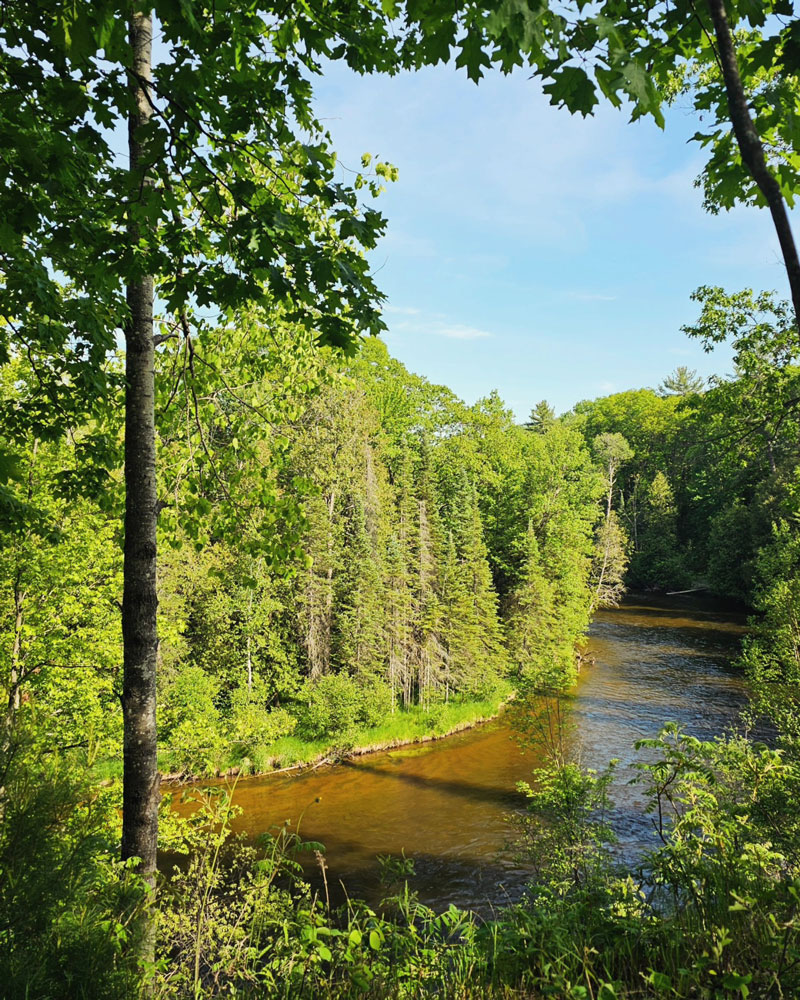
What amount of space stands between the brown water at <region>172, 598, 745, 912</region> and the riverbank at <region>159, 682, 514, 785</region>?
0.48 metres

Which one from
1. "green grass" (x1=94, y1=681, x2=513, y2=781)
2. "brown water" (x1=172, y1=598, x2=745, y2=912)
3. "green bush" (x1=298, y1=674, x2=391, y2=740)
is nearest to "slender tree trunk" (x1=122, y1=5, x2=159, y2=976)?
"brown water" (x1=172, y1=598, x2=745, y2=912)

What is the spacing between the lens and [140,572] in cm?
396

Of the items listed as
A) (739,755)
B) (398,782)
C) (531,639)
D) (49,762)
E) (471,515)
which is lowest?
(398,782)

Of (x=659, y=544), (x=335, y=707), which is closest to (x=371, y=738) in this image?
(x=335, y=707)

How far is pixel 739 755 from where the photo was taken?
6055 millimetres

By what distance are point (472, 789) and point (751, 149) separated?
17539mm

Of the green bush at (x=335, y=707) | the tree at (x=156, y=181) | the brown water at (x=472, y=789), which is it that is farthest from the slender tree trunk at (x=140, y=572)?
the green bush at (x=335, y=707)

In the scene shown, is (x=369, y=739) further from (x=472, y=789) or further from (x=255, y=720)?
(x=472, y=789)

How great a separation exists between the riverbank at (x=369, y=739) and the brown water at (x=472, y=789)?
0.48 meters

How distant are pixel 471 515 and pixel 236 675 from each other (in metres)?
12.3

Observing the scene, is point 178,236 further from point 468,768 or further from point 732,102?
point 468,768

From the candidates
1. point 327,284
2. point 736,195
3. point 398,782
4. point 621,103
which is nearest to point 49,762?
point 327,284

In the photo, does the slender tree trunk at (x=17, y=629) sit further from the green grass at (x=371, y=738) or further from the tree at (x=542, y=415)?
the tree at (x=542, y=415)

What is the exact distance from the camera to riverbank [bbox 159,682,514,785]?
58.9 feet
